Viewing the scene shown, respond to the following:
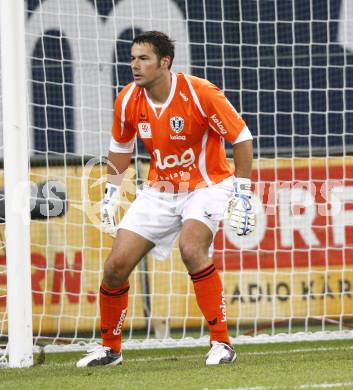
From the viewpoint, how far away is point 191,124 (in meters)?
5.41

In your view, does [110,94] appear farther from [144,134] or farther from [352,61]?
[144,134]

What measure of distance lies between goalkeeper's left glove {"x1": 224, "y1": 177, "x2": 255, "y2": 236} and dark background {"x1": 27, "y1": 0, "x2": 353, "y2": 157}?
2.98 m

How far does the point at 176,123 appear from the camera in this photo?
5.41 meters

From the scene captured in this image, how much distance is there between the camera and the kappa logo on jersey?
5473 millimetres

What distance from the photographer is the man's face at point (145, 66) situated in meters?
5.38

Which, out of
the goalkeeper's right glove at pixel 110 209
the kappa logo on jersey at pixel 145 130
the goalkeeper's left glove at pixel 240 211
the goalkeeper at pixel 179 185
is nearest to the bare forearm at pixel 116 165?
the goalkeeper's right glove at pixel 110 209

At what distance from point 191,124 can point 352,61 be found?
362 centimetres

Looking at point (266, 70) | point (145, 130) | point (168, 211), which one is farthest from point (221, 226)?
point (145, 130)

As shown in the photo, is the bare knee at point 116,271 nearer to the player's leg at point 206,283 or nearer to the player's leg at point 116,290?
the player's leg at point 116,290

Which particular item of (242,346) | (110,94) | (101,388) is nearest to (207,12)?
(110,94)

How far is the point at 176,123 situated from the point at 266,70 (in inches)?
129

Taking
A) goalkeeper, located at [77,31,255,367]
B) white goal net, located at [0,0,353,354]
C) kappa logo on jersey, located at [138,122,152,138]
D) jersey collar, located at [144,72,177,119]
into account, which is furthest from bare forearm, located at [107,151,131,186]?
white goal net, located at [0,0,353,354]

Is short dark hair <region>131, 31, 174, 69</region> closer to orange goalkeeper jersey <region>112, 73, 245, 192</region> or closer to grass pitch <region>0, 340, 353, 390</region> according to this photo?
orange goalkeeper jersey <region>112, 73, 245, 192</region>

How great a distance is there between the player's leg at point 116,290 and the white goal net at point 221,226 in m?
1.46
